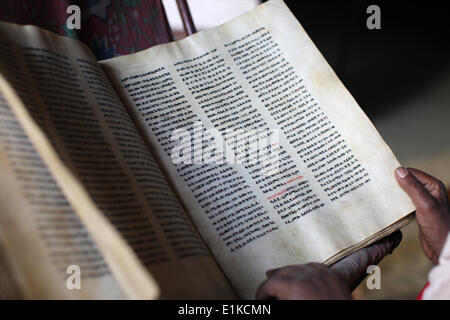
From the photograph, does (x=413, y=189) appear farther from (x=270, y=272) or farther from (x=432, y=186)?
(x=270, y=272)

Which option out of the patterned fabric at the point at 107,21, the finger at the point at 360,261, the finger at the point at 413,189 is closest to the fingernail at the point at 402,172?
the finger at the point at 413,189

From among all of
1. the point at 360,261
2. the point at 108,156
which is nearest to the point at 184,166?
the point at 108,156

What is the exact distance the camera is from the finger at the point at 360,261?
0.56 meters

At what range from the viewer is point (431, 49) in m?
1.97

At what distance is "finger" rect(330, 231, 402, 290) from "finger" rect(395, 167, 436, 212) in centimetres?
8

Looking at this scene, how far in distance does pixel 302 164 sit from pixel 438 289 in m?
0.24

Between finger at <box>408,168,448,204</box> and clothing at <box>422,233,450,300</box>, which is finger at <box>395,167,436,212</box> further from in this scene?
clothing at <box>422,233,450,300</box>

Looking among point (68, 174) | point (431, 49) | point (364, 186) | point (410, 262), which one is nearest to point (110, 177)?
point (68, 174)

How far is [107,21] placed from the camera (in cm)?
77

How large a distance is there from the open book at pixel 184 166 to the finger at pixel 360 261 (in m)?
0.03

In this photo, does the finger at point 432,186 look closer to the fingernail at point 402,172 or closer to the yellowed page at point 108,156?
the fingernail at point 402,172

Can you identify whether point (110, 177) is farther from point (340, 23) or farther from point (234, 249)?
point (340, 23)

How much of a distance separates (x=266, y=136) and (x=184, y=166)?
0.13 m

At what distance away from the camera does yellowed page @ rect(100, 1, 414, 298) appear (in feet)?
1.81
